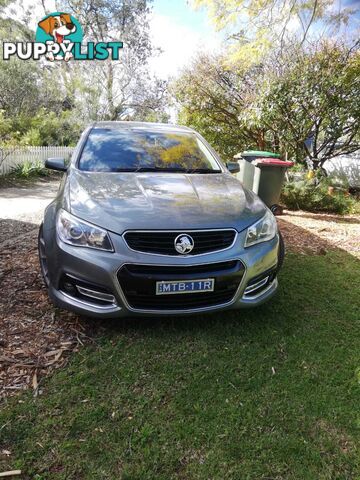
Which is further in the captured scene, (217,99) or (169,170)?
(217,99)

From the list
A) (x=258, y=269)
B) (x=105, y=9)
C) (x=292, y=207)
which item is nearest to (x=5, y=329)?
(x=258, y=269)

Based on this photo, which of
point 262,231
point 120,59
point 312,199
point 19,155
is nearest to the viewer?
point 262,231

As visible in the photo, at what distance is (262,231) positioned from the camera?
2.76 meters

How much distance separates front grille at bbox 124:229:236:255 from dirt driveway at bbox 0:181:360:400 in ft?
2.57

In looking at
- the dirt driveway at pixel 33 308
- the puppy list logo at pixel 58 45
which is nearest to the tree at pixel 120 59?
the puppy list logo at pixel 58 45

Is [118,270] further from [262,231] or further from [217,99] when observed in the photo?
[217,99]

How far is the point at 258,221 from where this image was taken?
2764 millimetres

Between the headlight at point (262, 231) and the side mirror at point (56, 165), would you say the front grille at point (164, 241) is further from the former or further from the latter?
the side mirror at point (56, 165)

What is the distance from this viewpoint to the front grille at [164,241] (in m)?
2.39

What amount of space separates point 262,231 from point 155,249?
34.9 inches

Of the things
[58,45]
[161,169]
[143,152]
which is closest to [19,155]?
[58,45]

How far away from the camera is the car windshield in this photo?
345 cm

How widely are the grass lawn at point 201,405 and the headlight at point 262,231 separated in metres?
0.67

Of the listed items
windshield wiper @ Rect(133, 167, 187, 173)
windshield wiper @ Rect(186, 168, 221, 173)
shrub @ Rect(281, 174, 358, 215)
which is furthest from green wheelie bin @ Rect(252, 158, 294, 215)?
windshield wiper @ Rect(133, 167, 187, 173)
